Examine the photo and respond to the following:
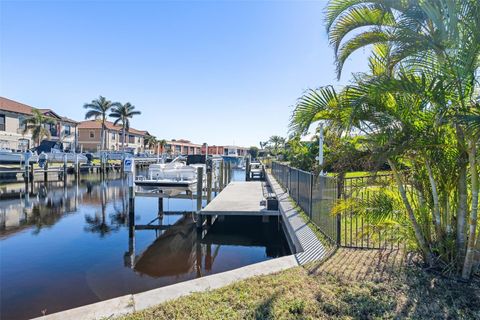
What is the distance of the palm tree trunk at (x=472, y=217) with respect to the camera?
3467mm

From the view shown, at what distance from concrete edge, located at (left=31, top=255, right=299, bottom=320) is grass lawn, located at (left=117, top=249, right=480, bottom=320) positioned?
209 millimetres

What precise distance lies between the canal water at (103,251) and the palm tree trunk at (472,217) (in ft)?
19.4

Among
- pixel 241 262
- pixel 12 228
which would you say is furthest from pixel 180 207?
pixel 241 262

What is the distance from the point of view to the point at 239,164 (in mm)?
65062

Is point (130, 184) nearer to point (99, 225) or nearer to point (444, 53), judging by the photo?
point (99, 225)

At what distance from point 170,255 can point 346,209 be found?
6.71 meters

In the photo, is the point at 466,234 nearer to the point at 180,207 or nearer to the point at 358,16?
the point at 358,16

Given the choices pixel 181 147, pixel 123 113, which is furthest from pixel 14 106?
pixel 181 147

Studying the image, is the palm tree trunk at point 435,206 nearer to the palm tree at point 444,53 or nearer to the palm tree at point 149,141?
the palm tree at point 444,53

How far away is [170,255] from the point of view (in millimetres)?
9695

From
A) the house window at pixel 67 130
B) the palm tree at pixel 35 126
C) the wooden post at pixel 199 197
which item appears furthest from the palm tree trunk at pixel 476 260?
the house window at pixel 67 130

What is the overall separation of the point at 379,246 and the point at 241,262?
177 inches

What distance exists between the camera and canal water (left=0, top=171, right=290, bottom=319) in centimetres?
698

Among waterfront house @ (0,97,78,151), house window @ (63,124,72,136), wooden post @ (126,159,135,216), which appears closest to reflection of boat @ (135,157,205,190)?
wooden post @ (126,159,135,216)
